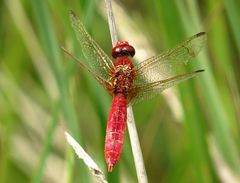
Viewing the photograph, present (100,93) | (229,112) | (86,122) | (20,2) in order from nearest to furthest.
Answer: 1. (100,93)
2. (229,112)
3. (20,2)
4. (86,122)

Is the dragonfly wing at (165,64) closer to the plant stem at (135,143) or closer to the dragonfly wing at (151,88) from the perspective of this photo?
the dragonfly wing at (151,88)

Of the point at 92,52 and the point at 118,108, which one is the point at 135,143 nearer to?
the point at 118,108

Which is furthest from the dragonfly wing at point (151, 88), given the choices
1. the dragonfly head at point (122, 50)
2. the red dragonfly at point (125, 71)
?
the dragonfly head at point (122, 50)

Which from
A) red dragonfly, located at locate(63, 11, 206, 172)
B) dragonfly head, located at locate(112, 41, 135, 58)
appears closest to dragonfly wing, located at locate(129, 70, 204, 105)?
red dragonfly, located at locate(63, 11, 206, 172)

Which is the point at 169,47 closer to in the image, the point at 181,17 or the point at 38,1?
the point at 181,17

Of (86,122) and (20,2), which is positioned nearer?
(20,2)

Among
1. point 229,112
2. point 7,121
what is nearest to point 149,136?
point 229,112

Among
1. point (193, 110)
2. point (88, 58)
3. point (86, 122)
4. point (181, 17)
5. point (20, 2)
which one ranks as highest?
point (20, 2)
